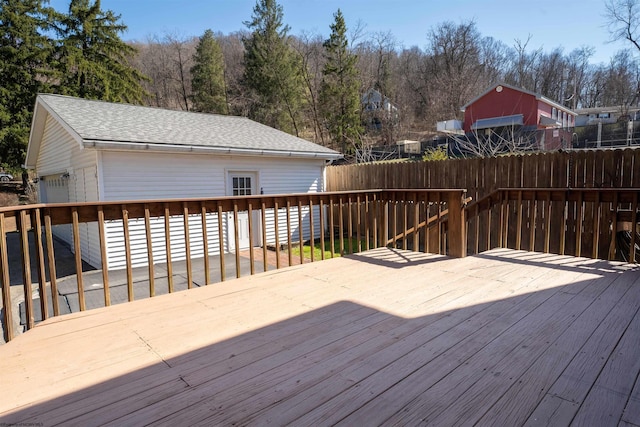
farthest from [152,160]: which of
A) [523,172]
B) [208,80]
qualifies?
[208,80]

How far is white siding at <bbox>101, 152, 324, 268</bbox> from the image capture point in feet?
22.3

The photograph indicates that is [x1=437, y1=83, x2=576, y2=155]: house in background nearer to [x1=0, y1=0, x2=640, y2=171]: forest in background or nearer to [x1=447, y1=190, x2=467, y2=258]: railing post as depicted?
[x1=0, y1=0, x2=640, y2=171]: forest in background

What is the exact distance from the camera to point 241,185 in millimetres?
8641

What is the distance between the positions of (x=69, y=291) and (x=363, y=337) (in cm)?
511

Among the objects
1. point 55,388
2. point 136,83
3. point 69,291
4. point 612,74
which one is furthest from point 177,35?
point 612,74

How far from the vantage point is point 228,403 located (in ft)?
5.14

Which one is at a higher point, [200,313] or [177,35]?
[177,35]

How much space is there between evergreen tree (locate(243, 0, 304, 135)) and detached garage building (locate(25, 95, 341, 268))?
36.1 feet

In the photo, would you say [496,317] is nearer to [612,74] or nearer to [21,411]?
[21,411]

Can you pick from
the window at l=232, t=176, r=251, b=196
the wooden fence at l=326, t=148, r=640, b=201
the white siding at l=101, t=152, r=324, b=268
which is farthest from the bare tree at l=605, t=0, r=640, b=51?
the window at l=232, t=176, r=251, b=196

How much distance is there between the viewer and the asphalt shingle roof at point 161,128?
22.9 ft

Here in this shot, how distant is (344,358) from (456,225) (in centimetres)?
287

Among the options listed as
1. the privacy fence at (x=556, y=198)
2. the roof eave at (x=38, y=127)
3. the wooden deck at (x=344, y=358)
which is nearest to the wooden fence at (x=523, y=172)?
the privacy fence at (x=556, y=198)

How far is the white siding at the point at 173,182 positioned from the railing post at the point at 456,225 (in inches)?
203
